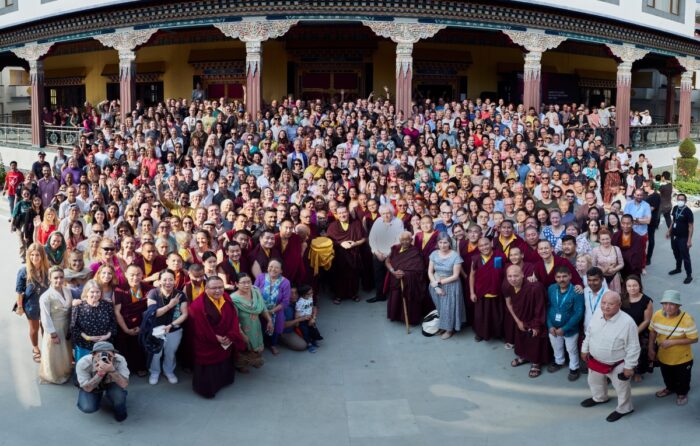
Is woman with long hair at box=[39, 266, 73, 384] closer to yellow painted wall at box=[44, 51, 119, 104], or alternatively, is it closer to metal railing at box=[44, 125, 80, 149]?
metal railing at box=[44, 125, 80, 149]

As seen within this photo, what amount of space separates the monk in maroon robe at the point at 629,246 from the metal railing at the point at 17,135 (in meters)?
20.3

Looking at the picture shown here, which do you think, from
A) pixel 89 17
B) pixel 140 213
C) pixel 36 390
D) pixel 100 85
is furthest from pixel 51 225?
pixel 100 85

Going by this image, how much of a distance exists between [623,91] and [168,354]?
1911 centimetres

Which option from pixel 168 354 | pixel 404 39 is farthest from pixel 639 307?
pixel 404 39

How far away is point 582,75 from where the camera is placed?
91.2 feet

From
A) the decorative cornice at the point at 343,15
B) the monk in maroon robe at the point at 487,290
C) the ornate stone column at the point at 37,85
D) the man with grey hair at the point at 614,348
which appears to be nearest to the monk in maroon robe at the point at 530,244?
the monk in maroon robe at the point at 487,290

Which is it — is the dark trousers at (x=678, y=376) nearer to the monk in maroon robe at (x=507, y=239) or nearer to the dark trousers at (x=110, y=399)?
the monk in maroon robe at (x=507, y=239)

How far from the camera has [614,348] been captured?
23.8 ft

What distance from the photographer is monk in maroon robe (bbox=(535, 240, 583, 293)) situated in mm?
8734

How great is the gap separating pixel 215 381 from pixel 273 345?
4.53 feet

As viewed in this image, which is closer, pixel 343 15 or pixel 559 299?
pixel 559 299

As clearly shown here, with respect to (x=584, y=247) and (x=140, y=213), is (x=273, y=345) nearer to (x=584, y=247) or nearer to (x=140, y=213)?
(x=140, y=213)

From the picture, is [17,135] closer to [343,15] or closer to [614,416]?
[343,15]

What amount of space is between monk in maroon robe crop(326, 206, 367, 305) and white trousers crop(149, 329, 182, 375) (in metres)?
3.35
